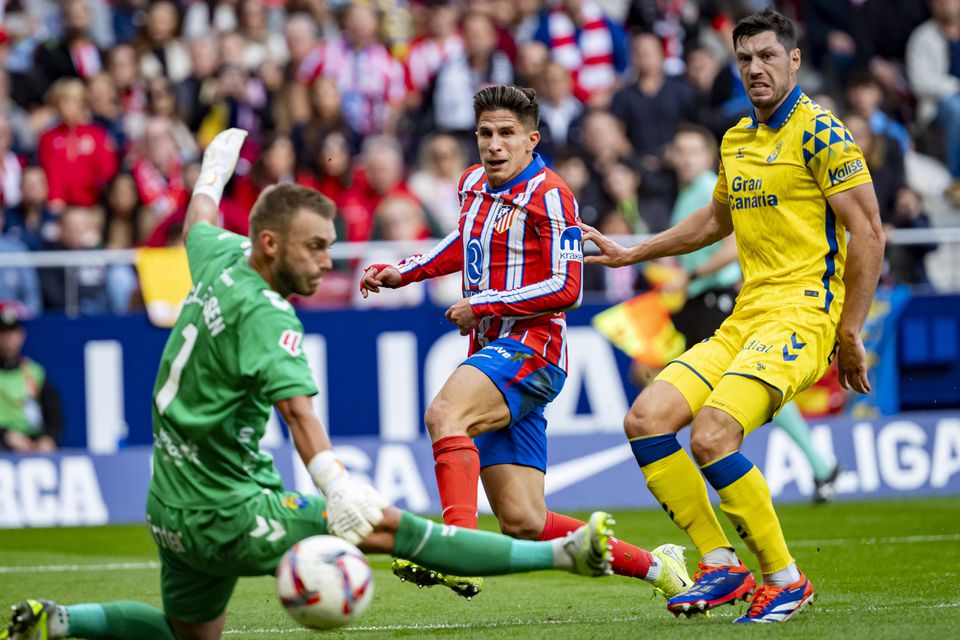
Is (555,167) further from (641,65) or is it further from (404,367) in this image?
(404,367)

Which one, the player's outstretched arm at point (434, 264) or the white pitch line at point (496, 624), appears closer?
the white pitch line at point (496, 624)

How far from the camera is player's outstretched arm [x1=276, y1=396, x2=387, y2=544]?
5324mm

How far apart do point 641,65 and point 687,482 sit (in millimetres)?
10005

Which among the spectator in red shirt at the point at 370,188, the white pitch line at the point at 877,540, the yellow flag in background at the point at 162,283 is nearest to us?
the white pitch line at the point at 877,540

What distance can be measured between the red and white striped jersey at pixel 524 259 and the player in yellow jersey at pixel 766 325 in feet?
2.18

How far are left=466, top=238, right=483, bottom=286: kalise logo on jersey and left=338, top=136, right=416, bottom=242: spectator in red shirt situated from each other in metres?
7.23

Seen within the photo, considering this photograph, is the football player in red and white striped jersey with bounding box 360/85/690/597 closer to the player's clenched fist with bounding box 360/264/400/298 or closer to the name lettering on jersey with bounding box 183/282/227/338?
the player's clenched fist with bounding box 360/264/400/298

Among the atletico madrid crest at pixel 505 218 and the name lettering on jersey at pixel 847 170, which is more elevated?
the name lettering on jersey at pixel 847 170

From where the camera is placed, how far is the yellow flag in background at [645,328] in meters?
13.4

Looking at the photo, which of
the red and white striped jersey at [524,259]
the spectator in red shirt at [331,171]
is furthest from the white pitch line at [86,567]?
the spectator in red shirt at [331,171]

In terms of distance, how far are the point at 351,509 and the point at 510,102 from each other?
2.89 meters

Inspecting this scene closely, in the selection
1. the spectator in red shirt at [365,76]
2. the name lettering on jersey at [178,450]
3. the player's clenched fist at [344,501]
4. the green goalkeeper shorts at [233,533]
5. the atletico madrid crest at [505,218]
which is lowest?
the green goalkeeper shorts at [233,533]

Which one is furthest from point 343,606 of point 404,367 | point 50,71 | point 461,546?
point 50,71

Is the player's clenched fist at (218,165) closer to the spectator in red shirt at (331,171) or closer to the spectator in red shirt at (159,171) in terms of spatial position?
the spectator in red shirt at (331,171)
